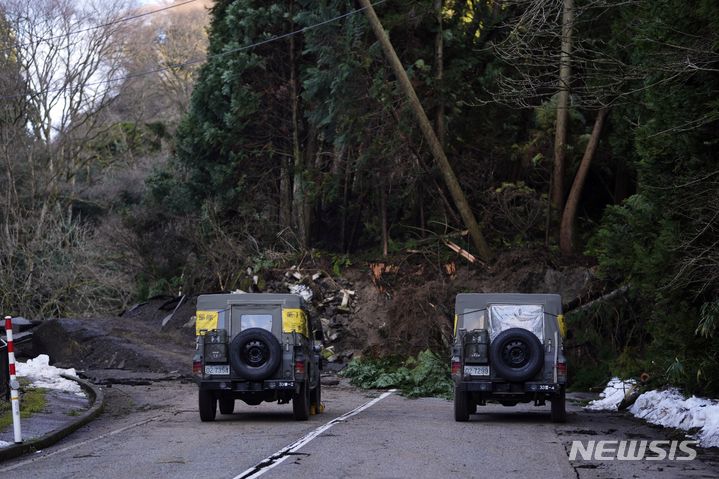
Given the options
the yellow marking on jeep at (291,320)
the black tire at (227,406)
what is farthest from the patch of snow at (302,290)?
the yellow marking on jeep at (291,320)

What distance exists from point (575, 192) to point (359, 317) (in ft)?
30.0

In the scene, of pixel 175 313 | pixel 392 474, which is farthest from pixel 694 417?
pixel 175 313

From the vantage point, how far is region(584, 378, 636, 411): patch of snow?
75.5 feet

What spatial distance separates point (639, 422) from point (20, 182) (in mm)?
37406

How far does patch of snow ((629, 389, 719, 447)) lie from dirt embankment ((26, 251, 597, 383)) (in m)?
11.8

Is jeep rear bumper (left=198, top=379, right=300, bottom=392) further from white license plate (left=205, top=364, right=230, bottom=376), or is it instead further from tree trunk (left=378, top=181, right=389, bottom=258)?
tree trunk (left=378, top=181, right=389, bottom=258)

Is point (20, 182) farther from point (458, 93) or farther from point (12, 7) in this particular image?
point (458, 93)

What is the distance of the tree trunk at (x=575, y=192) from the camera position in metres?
32.1

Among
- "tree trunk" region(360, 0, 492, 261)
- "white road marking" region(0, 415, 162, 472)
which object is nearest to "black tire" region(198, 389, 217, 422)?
"white road marking" region(0, 415, 162, 472)

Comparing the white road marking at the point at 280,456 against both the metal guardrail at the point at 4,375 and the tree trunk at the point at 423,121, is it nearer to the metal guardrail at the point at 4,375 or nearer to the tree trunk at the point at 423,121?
the metal guardrail at the point at 4,375

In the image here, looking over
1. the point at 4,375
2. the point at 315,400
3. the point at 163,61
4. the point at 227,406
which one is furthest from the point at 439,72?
the point at 163,61

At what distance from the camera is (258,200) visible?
42906 mm

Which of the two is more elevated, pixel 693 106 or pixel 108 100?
pixel 108 100

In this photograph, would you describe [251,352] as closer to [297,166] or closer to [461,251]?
[461,251]
